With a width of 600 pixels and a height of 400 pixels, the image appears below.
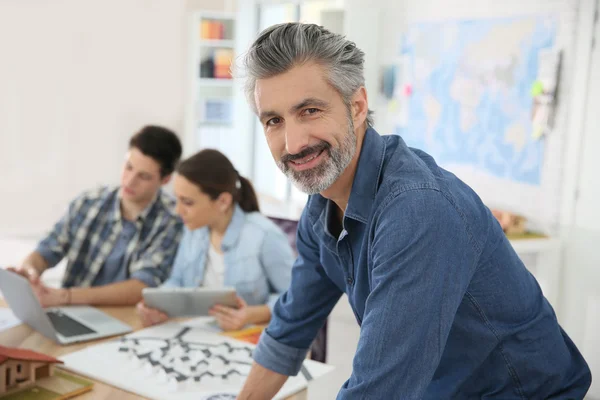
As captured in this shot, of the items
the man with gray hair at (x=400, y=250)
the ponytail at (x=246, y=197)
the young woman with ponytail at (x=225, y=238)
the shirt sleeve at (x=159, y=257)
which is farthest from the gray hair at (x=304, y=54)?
the shirt sleeve at (x=159, y=257)

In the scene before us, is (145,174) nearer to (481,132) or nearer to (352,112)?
(352,112)

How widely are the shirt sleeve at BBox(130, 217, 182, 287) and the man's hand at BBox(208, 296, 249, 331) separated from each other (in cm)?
45

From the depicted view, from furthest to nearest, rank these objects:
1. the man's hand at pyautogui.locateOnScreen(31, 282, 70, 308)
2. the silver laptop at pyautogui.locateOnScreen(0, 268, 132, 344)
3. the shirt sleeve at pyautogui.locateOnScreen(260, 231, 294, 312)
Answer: the shirt sleeve at pyautogui.locateOnScreen(260, 231, 294, 312), the man's hand at pyautogui.locateOnScreen(31, 282, 70, 308), the silver laptop at pyautogui.locateOnScreen(0, 268, 132, 344)

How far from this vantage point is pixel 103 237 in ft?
8.71

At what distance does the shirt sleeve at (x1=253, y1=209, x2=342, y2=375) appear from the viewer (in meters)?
1.44

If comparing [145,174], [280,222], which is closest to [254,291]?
[280,222]

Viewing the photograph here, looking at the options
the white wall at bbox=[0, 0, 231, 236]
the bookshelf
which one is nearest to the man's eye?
the bookshelf

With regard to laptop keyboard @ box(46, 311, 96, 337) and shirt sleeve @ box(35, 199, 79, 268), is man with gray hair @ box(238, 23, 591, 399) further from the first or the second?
shirt sleeve @ box(35, 199, 79, 268)

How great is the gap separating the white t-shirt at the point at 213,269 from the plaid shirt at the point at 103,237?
6.9 inches

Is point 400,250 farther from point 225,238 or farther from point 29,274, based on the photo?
point 29,274

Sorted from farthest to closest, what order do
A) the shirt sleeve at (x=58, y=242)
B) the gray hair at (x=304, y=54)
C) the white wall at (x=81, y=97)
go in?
the white wall at (x=81, y=97) < the shirt sleeve at (x=58, y=242) < the gray hair at (x=304, y=54)

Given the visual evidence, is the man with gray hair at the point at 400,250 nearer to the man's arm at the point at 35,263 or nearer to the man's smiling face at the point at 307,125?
the man's smiling face at the point at 307,125

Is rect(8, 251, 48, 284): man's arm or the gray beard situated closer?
the gray beard

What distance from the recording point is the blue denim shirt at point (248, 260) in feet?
7.59
